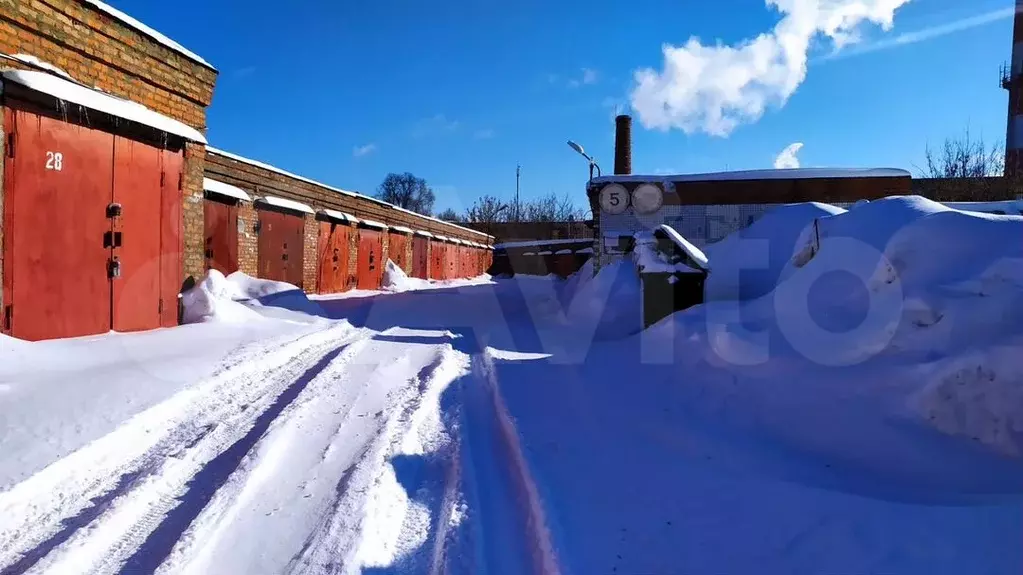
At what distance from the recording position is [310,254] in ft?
50.9

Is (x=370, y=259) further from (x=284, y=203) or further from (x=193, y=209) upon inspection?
(x=193, y=209)

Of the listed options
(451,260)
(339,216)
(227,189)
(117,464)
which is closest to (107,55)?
(227,189)

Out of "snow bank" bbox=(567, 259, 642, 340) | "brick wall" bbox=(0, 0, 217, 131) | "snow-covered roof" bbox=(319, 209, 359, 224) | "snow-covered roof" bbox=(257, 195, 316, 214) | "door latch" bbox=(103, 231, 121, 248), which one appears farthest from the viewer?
"snow-covered roof" bbox=(319, 209, 359, 224)

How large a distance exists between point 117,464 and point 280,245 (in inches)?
448

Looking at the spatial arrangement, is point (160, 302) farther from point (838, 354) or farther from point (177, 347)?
point (838, 354)

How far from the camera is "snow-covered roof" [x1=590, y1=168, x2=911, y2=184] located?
16.9 meters

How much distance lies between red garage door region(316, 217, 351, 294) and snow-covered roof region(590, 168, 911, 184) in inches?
309

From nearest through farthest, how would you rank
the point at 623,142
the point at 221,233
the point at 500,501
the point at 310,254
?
the point at 500,501, the point at 221,233, the point at 310,254, the point at 623,142

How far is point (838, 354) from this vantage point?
4129mm

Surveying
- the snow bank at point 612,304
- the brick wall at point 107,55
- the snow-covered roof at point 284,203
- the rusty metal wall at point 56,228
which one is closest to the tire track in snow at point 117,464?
the rusty metal wall at point 56,228

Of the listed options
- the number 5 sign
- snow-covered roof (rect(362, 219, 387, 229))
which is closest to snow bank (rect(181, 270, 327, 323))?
snow-covered roof (rect(362, 219, 387, 229))

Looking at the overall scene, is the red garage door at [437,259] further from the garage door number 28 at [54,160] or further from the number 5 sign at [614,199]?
the garage door number 28 at [54,160]

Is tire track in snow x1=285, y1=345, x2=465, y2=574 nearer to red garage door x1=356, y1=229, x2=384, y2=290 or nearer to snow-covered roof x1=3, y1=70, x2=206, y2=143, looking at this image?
snow-covered roof x1=3, y1=70, x2=206, y2=143

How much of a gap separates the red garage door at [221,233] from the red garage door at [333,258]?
159 inches
